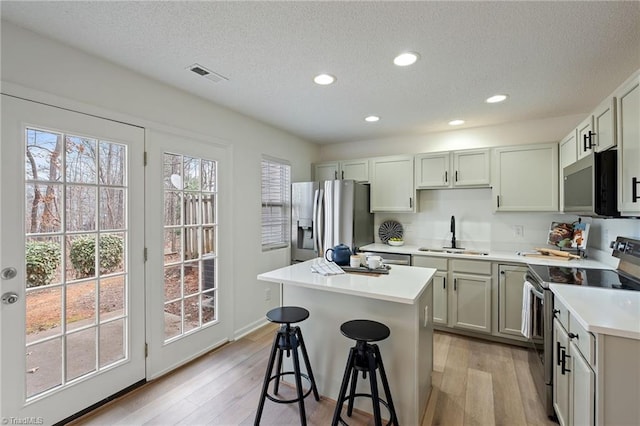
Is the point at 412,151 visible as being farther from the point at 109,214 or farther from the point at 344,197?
the point at 109,214

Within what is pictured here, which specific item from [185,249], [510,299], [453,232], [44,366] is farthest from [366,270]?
[44,366]

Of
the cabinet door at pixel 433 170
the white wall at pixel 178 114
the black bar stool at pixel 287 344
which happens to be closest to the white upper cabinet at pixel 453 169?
the cabinet door at pixel 433 170

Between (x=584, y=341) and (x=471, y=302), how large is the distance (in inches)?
71.9

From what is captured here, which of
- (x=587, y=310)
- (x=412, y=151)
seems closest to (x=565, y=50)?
(x=587, y=310)

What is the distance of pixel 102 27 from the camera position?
166 cm

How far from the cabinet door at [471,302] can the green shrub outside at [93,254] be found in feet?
10.6

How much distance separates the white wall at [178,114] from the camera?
1708 mm

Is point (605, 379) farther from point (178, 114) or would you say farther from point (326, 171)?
point (326, 171)

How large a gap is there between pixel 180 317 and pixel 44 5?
7.62ft

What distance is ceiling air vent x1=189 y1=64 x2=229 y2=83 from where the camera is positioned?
2.13 meters

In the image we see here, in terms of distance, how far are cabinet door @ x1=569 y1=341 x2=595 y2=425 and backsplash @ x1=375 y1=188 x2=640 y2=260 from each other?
1.92 meters

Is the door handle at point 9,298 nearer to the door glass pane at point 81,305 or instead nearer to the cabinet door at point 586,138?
the door glass pane at point 81,305


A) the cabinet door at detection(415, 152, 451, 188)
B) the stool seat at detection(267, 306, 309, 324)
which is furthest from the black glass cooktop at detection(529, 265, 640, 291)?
the stool seat at detection(267, 306, 309, 324)

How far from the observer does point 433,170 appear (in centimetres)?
362
